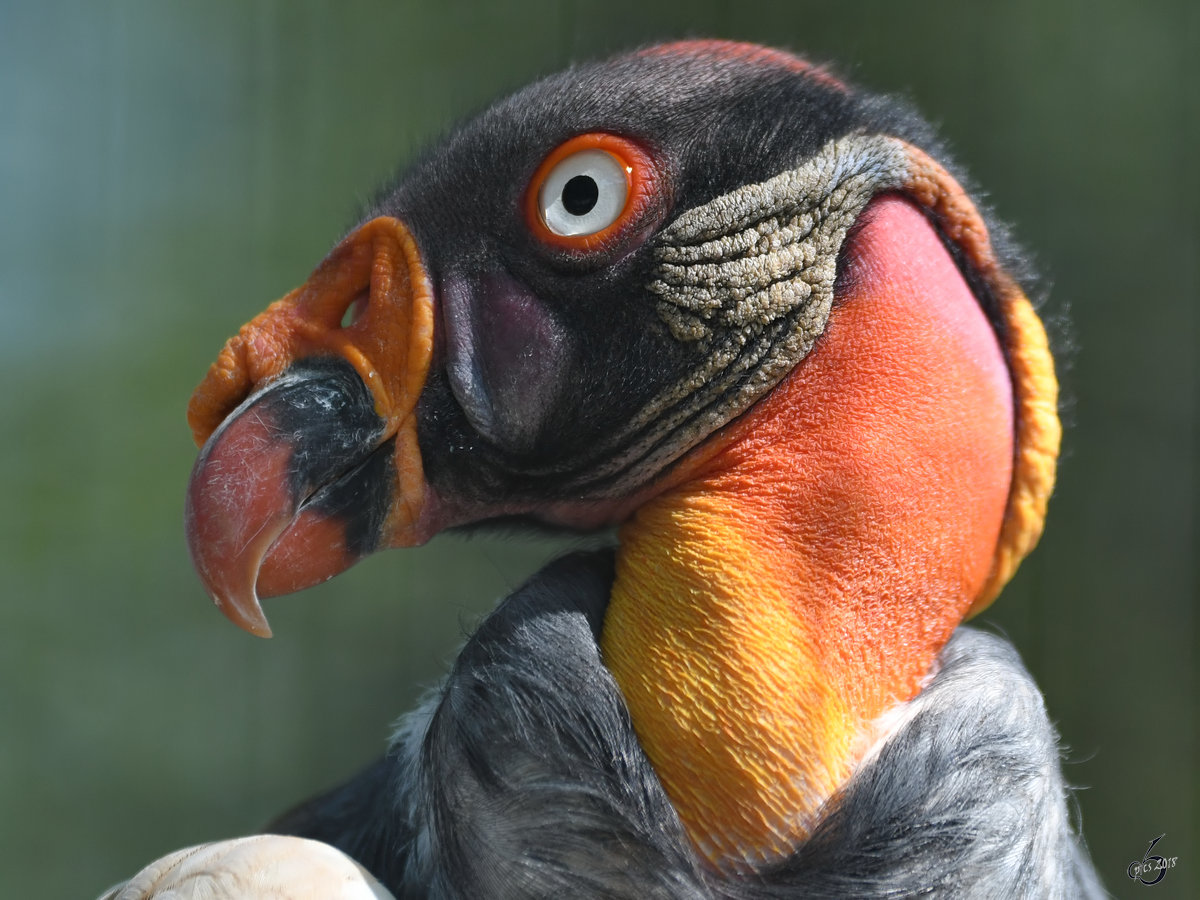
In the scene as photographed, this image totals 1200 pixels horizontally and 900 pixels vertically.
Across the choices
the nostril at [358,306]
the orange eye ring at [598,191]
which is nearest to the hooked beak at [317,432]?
the nostril at [358,306]

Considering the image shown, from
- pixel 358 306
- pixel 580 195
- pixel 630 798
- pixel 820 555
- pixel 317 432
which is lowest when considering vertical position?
pixel 630 798

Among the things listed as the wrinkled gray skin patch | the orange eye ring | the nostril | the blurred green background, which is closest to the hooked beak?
the nostril

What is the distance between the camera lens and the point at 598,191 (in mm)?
1573

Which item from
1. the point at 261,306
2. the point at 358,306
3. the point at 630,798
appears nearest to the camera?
the point at 630,798

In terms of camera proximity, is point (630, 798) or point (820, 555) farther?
point (820, 555)

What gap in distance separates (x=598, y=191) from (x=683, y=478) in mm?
388

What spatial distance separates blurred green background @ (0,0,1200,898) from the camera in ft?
14.3

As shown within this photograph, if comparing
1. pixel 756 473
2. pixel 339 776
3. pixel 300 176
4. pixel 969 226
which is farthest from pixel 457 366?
pixel 300 176

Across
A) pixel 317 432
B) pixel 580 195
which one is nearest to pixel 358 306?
pixel 317 432

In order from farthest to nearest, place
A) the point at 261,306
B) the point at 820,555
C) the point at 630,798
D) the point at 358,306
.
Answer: the point at 261,306 → the point at 358,306 → the point at 820,555 → the point at 630,798

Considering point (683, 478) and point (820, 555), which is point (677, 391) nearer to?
point (683, 478)

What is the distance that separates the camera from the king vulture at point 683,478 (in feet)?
4.60

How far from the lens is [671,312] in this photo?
61.6 inches

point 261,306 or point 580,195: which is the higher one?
point 580,195
